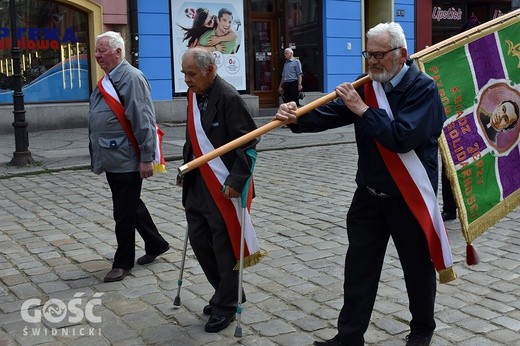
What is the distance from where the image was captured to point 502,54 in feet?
14.3

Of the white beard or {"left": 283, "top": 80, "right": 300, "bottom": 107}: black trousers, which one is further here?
{"left": 283, "top": 80, "right": 300, "bottom": 107}: black trousers

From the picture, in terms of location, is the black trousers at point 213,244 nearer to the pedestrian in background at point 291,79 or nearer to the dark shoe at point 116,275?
the dark shoe at point 116,275

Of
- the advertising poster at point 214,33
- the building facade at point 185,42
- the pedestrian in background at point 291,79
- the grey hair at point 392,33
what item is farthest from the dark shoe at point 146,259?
the advertising poster at point 214,33

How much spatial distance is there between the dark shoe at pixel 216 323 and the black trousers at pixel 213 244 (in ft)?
0.10

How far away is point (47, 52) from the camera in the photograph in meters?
15.6

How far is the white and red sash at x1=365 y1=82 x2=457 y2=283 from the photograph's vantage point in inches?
141

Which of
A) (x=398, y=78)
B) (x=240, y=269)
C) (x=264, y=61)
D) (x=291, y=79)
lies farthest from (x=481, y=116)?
(x=264, y=61)

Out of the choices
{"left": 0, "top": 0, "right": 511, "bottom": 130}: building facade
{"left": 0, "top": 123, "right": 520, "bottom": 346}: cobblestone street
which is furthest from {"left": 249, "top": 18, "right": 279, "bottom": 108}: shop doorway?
{"left": 0, "top": 123, "right": 520, "bottom": 346}: cobblestone street

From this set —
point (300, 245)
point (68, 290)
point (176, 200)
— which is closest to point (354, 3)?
point (176, 200)

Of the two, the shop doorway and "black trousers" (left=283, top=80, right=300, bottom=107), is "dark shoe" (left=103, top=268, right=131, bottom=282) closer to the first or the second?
"black trousers" (left=283, top=80, right=300, bottom=107)

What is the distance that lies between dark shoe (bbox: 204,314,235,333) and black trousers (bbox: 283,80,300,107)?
1254 cm

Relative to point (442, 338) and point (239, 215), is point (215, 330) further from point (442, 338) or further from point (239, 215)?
point (442, 338)

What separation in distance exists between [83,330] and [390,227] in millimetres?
1958

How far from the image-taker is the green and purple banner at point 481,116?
412cm
